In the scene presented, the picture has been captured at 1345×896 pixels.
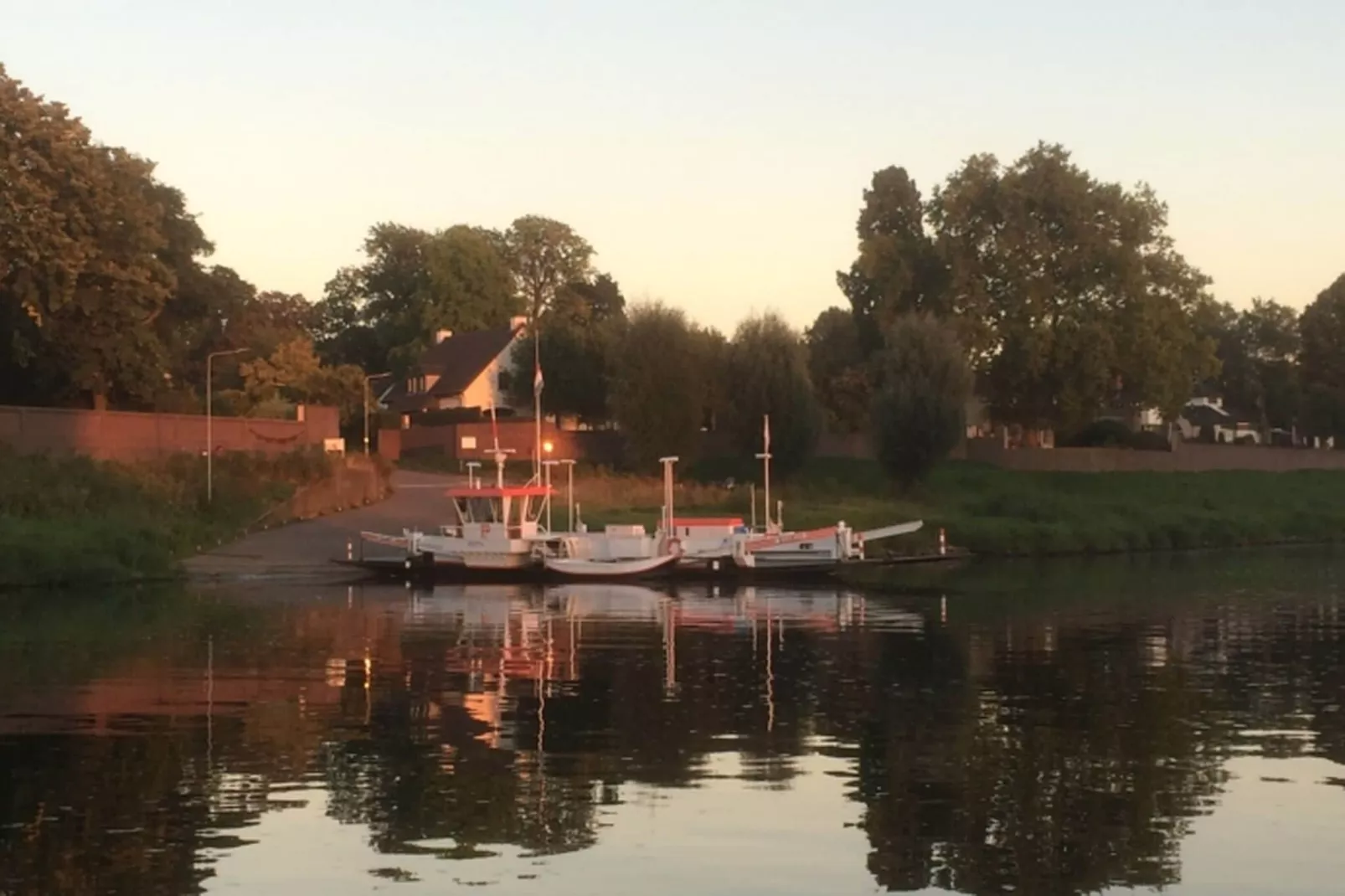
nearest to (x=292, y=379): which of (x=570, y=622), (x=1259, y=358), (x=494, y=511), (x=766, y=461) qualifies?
(x=766, y=461)

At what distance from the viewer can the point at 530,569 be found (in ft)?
196

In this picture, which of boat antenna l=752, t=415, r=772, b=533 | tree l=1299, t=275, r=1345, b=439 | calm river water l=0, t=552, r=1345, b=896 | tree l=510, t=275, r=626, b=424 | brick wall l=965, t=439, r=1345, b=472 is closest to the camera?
calm river water l=0, t=552, r=1345, b=896

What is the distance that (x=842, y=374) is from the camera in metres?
107

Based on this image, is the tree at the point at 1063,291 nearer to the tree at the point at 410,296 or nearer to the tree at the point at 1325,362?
the tree at the point at 1325,362

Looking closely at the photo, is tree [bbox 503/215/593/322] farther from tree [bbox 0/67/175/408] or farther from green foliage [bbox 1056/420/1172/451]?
tree [bbox 0/67/175/408]

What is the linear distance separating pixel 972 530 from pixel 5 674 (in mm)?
48888

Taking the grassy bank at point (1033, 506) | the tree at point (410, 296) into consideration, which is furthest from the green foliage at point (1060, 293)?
the tree at point (410, 296)

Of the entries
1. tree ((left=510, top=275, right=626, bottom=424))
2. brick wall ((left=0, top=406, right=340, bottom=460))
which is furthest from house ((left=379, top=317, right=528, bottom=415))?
brick wall ((left=0, top=406, right=340, bottom=460))

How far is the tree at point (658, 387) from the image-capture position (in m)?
85.9

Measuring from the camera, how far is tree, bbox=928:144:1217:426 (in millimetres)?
100938

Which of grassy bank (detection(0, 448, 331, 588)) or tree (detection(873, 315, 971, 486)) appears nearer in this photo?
grassy bank (detection(0, 448, 331, 588))

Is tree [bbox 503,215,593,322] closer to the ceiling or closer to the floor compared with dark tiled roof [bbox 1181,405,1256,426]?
closer to the ceiling

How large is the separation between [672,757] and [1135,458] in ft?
279

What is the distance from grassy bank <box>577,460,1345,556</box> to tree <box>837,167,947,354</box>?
43.9ft
